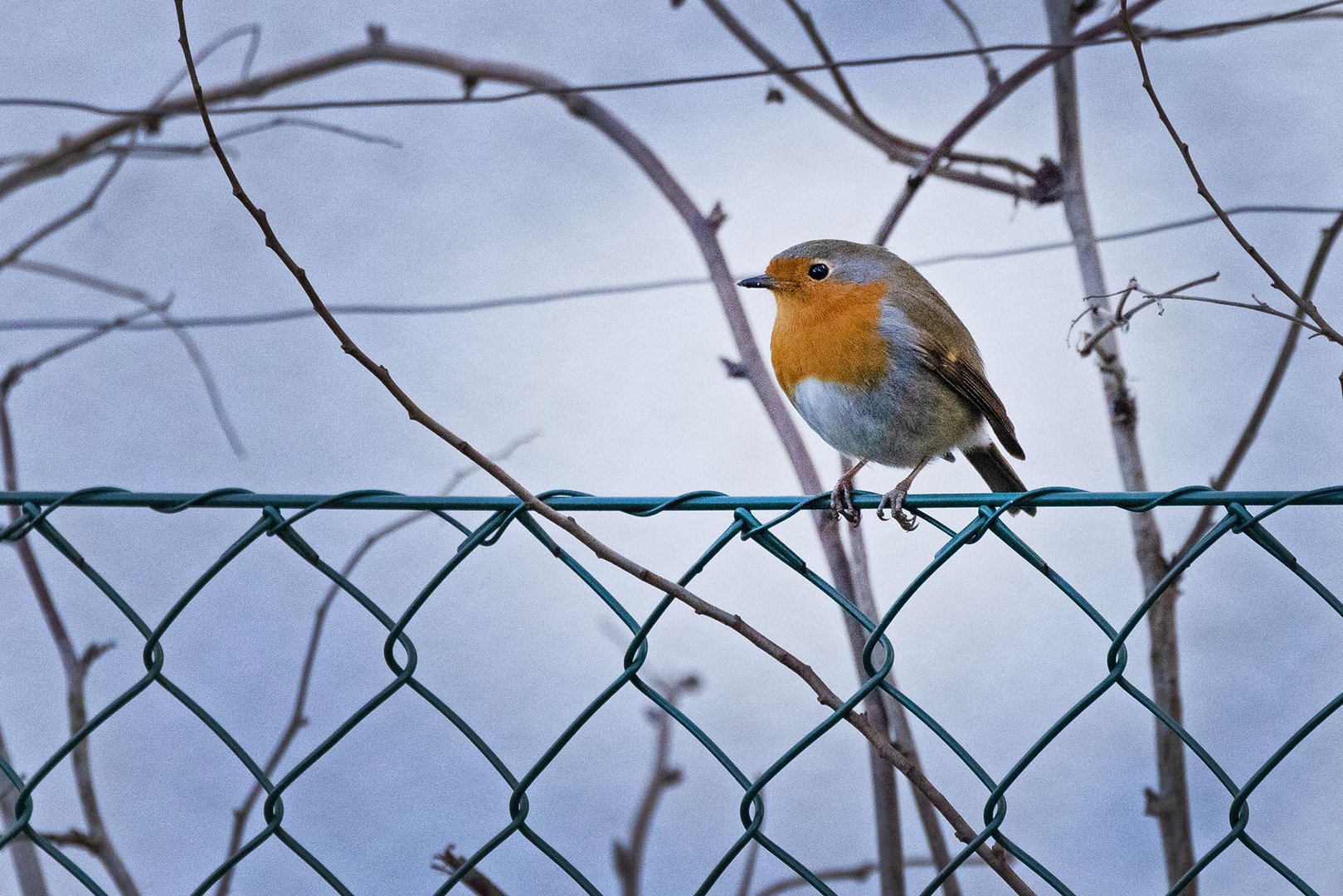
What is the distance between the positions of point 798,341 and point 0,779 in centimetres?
123

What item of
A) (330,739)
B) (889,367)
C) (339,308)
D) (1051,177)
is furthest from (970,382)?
(330,739)

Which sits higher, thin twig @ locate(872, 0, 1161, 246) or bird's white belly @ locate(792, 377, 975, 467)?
thin twig @ locate(872, 0, 1161, 246)

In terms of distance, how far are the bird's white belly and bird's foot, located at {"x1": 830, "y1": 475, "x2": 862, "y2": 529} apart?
17cm

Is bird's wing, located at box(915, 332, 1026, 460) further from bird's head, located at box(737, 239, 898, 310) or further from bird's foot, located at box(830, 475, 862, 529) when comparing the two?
bird's foot, located at box(830, 475, 862, 529)

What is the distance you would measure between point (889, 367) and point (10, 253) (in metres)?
1.34

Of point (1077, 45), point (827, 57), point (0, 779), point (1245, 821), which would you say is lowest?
point (1245, 821)

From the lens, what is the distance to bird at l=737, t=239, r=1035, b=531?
202cm

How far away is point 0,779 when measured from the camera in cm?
189

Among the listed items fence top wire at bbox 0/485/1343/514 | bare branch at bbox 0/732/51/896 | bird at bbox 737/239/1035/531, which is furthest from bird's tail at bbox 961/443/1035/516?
bare branch at bbox 0/732/51/896

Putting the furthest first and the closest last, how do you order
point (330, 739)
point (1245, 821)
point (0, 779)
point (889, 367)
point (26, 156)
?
point (26, 156) < point (889, 367) < point (0, 779) < point (330, 739) < point (1245, 821)

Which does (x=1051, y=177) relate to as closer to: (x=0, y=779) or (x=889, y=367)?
(x=889, y=367)

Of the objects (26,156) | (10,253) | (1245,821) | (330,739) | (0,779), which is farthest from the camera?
(26,156)

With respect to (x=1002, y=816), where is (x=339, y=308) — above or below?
above

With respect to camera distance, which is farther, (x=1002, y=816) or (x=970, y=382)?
(x=970, y=382)
